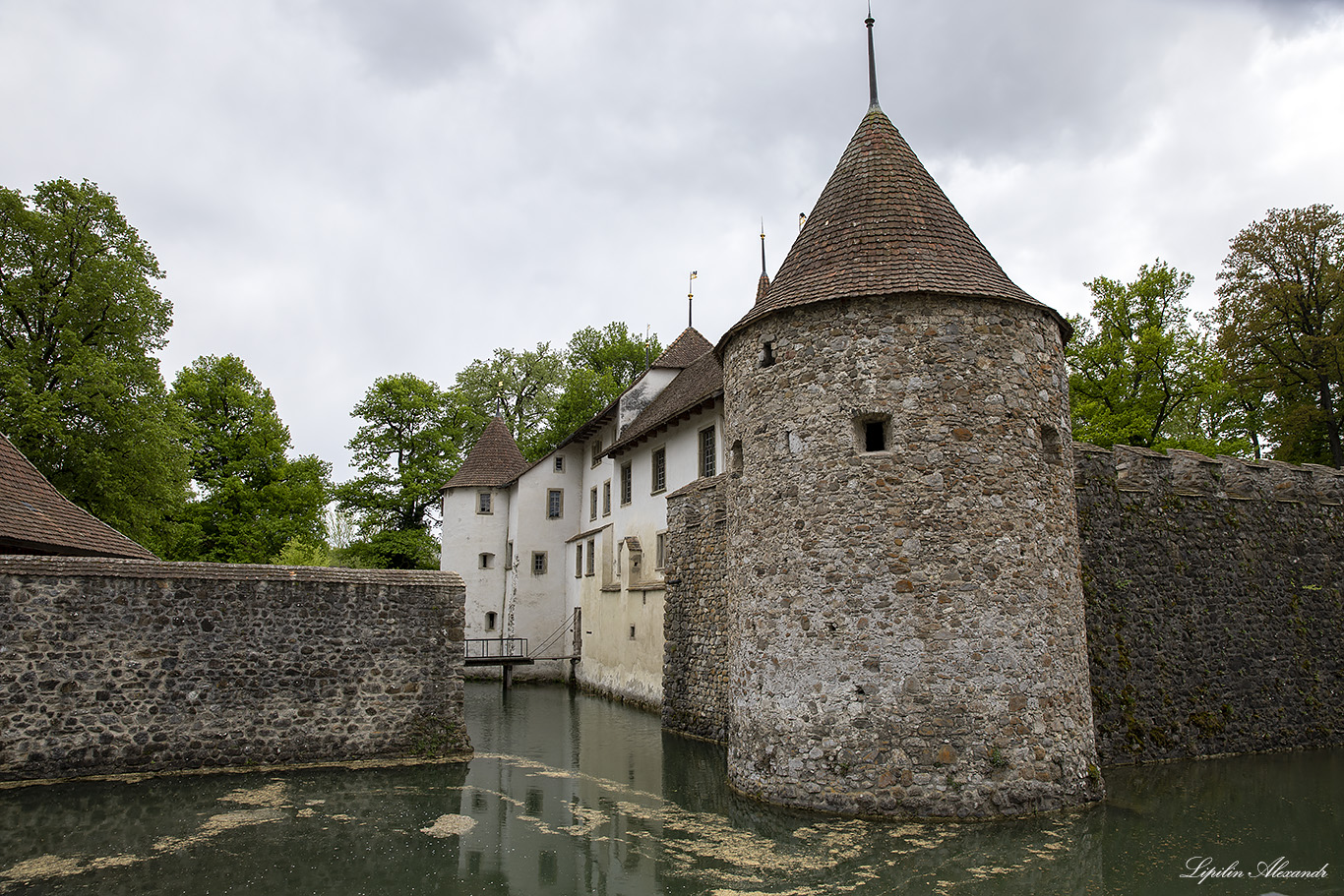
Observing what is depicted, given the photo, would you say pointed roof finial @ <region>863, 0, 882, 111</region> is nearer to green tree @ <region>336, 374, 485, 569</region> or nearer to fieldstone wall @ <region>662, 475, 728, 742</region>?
fieldstone wall @ <region>662, 475, 728, 742</region>

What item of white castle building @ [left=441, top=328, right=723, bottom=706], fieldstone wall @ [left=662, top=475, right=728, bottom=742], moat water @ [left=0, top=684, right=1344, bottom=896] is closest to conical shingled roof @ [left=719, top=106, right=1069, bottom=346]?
fieldstone wall @ [left=662, top=475, right=728, bottom=742]

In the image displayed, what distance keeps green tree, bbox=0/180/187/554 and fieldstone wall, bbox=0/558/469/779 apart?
9.19 m

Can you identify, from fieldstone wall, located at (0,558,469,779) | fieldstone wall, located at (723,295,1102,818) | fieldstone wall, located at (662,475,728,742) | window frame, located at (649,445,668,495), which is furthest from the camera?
window frame, located at (649,445,668,495)

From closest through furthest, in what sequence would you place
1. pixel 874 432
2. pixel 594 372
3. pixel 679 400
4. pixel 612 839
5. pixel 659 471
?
pixel 612 839
pixel 874 432
pixel 679 400
pixel 659 471
pixel 594 372

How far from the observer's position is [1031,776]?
8742mm

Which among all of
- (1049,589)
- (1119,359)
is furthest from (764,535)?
(1119,359)

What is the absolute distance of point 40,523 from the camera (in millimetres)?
12773

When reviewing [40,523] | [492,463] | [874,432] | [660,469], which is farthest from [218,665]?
[492,463]

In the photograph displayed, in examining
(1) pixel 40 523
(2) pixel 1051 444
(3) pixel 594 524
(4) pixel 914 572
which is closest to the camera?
(4) pixel 914 572

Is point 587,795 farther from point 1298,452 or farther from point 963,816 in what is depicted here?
point 1298,452

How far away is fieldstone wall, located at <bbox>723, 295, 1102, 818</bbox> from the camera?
8.76 metres

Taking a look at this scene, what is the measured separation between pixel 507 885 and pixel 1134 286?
76.4 feet

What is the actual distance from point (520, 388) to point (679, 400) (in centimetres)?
2018

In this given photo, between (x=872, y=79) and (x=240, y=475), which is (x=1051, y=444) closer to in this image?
(x=872, y=79)
